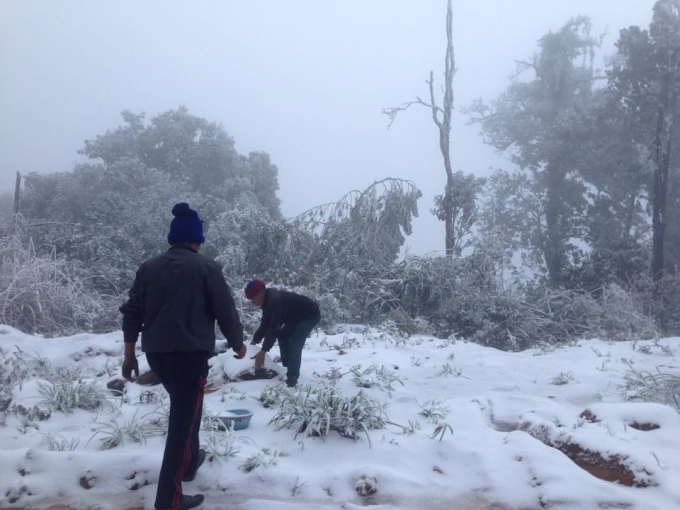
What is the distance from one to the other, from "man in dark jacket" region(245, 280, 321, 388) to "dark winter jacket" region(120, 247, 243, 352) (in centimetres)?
183

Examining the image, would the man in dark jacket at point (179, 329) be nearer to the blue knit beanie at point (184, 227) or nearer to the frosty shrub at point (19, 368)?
the blue knit beanie at point (184, 227)

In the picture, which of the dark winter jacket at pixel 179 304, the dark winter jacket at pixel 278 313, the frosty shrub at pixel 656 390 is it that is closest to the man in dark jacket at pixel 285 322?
the dark winter jacket at pixel 278 313

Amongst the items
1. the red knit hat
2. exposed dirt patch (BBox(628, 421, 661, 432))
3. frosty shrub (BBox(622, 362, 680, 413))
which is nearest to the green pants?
the red knit hat

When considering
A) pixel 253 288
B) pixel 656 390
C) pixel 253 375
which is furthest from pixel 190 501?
pixel 656 390

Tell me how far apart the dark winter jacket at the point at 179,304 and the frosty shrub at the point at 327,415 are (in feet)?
3.80

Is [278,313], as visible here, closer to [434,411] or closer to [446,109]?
[434,411]

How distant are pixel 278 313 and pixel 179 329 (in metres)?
2.21

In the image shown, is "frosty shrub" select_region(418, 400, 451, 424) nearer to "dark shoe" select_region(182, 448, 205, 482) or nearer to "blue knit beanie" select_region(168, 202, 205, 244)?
"dark shoe" select_region(182, 448, 205, 482)

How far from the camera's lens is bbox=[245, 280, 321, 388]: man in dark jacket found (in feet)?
17.3

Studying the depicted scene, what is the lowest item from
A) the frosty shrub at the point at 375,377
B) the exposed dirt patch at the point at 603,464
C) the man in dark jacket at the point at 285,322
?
the exposed dirt patch at the point at 603,464

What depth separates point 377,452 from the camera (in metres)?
3.86

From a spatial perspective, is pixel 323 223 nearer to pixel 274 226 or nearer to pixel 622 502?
pixel 274 226

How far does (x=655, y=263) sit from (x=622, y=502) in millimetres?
12613

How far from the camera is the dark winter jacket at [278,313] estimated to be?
5273 millimetres
